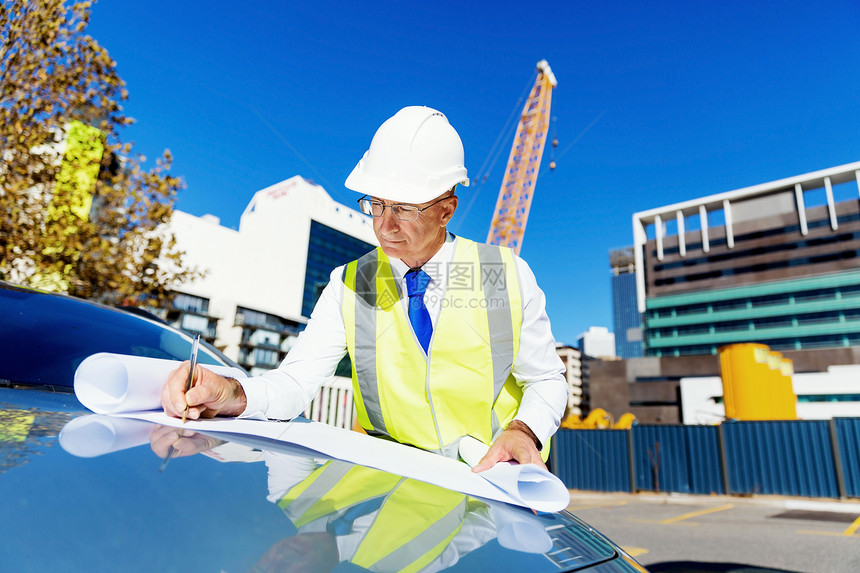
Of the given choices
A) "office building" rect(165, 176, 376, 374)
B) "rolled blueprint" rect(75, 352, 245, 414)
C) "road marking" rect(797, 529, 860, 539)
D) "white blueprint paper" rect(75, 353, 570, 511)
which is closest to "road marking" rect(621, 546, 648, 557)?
"road marking" rect(797, 529, 860, 539)

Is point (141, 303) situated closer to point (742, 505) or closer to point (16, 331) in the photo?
point (16, 331)

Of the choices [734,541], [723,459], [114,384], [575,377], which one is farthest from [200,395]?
[575,377]

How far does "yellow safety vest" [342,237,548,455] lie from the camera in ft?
4.54

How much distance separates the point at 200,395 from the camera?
1171 mm

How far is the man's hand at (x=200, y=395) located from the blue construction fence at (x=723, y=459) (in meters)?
15.1

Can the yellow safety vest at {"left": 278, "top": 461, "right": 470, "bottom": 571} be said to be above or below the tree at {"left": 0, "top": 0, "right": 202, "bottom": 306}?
below

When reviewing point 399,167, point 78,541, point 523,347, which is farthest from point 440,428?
point 78,541

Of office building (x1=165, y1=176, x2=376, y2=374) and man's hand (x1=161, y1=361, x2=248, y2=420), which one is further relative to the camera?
office building (x1=165, y1=176, x2=376, y2=374)

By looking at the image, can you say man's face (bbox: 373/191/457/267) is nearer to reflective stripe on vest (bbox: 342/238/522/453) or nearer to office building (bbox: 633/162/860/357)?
reflective stripe on vest (bbox: 342/238/522/453)

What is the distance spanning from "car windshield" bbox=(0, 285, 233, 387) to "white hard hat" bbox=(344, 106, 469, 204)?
90 cm

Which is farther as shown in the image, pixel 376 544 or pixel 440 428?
pixel 440 428

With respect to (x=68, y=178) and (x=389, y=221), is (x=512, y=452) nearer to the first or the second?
(x=389, y=221)

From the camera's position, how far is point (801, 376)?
1991 inches

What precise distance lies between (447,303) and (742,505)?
12871 millimetres
